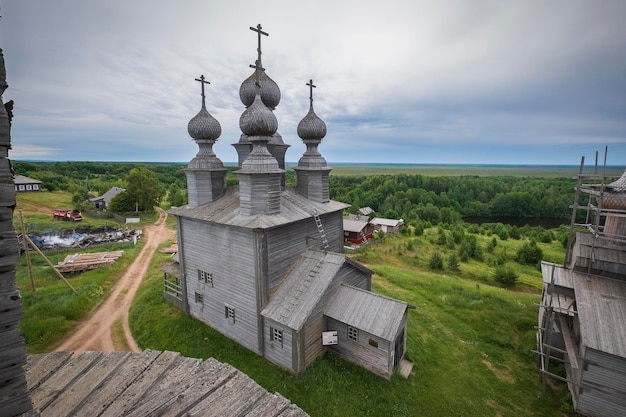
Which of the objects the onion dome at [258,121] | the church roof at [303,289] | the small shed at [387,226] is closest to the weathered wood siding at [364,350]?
the church roof at [303,289]

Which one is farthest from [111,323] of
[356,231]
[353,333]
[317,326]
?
[356,231]

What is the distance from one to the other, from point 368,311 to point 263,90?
13211 mm

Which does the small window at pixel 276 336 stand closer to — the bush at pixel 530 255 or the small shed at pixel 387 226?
the bush at pixel 530 255

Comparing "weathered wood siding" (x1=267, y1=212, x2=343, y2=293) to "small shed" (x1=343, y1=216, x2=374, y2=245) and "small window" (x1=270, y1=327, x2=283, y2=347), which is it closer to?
"small window" (x1=270, y1=327, x2=283, y2=347)

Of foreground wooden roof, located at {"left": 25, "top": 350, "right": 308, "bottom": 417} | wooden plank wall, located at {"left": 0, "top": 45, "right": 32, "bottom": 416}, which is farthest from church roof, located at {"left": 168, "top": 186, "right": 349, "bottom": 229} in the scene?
wooden plank wall, located at {"left": 0, "top": 45, "right": 32, "bottom": 416}

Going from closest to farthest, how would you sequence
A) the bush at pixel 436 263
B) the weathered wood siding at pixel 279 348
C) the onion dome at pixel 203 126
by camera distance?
1. the weathered wood siding at pixel 279 348
2. the onion dome at pixel 203 126
3. the bush at pixel 436 263

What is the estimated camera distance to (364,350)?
13188 millimetres

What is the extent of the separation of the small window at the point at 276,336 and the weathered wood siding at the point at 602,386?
11876mm

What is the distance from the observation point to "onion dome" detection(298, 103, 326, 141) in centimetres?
1750

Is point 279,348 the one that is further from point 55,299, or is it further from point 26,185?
point 26,185

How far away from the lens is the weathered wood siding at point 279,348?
12805 millimetres

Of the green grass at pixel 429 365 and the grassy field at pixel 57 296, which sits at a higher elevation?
the grassy field at pixel 57 296

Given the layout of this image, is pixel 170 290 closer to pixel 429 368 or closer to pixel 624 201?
pixel 429 368

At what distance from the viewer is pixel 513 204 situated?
87.6m
